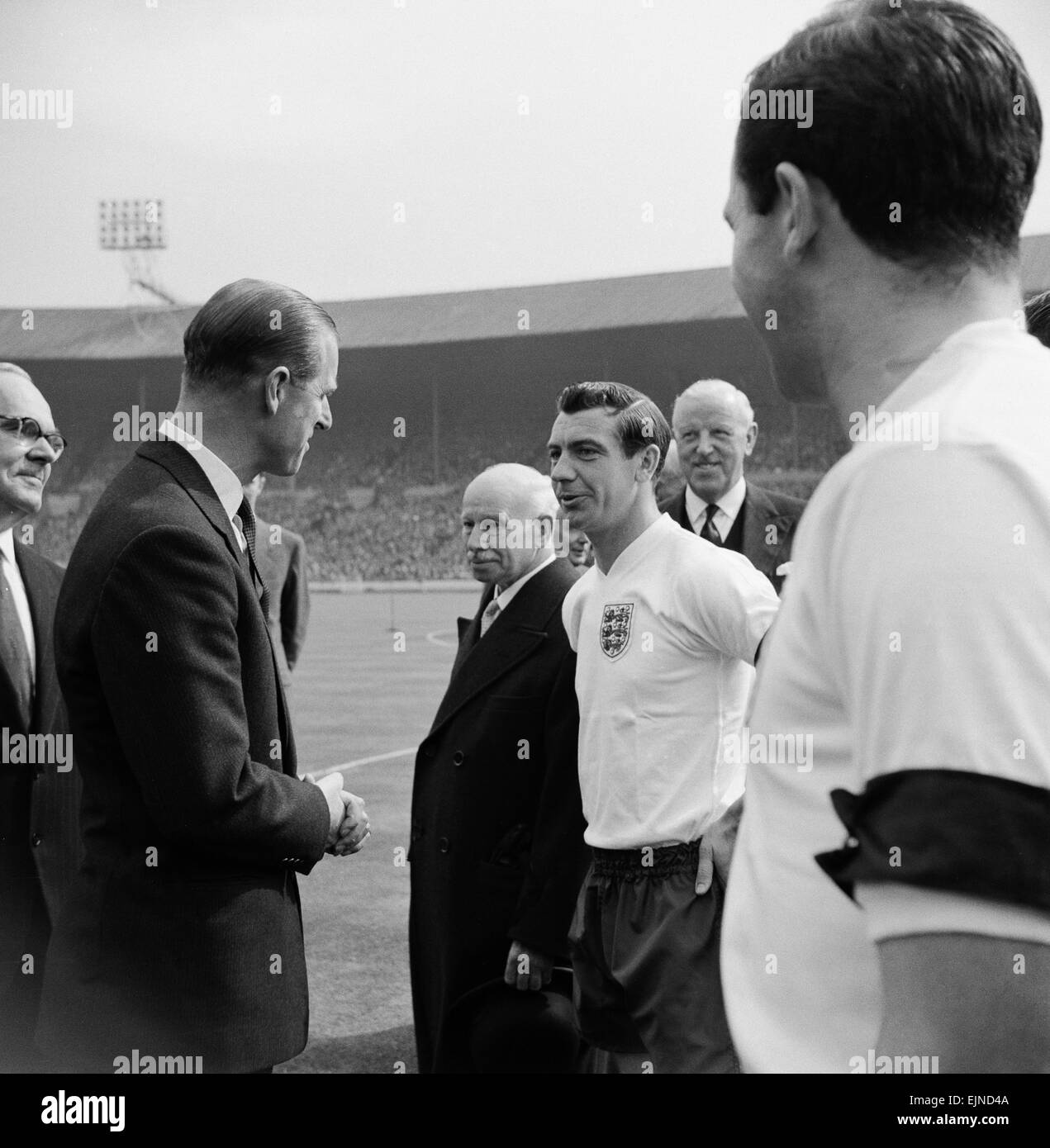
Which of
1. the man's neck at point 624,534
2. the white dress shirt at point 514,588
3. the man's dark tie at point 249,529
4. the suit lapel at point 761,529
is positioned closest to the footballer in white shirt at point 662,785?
the man's neck at point 624,534

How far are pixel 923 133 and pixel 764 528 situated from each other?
14.1 ft

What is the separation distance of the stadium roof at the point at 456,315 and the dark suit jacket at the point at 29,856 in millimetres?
35290

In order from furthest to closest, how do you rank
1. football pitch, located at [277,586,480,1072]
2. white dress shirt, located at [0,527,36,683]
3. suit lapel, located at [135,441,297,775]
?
1. football pitch, located at [277,586,480,1072]
2. white dress shirt, located at [0,527,36,683]
3. suit lapel, located at [135,441,297,775]

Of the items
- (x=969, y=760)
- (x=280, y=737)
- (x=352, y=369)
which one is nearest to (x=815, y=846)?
(x=969, y=760)

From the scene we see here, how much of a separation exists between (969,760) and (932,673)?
0.05 m

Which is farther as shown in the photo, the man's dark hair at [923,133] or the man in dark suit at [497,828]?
the man in dark suit at [497,828]

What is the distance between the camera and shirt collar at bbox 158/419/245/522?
7.63 ft

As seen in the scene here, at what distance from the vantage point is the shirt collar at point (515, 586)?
4055 millimetres

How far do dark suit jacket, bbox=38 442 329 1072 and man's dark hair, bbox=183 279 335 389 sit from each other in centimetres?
21

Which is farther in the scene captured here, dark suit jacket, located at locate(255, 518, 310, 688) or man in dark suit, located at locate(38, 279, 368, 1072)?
dark suit jacket, located at locate(255, 518, 310, 688)

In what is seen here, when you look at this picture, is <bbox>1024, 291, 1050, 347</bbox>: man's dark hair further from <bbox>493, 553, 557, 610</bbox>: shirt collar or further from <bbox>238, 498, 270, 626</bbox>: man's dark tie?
<bbox>493, 553, 557, 610</bbox>: shirt collar

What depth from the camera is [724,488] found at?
5.13 meters

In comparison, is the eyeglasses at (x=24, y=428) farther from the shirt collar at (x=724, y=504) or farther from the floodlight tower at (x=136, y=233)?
the floodlight tower at (x=136, y=233)

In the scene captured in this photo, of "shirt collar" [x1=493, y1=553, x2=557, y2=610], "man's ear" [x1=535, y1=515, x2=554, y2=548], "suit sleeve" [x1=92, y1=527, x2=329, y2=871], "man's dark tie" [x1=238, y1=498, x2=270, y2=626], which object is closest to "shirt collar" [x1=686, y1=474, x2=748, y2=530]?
"man's ear" [x1=535, y1=515, x2=554, y2=548]
